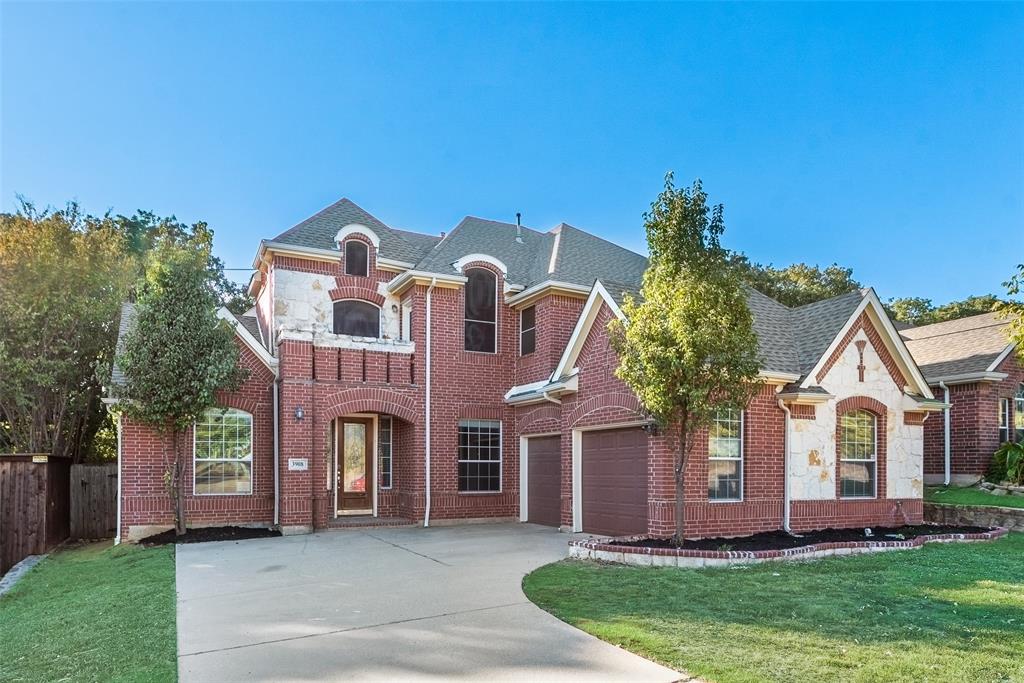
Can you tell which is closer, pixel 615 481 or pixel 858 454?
pixel 615 481

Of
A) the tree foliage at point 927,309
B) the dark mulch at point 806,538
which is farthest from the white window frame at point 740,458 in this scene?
the tree foliage at point 927,309

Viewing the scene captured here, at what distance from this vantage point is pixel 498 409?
18453mm

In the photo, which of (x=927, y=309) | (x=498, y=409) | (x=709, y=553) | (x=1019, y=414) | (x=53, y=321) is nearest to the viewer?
(x=709, y=553)

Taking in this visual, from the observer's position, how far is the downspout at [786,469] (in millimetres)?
13578

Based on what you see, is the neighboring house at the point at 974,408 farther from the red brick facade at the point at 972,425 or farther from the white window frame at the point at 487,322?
the white window frame at the point at 487,322

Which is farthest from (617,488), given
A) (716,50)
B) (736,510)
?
(716,50)

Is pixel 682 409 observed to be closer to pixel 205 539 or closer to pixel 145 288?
pixel 205 539

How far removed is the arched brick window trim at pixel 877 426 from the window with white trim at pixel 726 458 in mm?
2433

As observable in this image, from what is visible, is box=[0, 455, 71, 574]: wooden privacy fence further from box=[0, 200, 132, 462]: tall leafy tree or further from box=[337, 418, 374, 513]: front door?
box=[337, 418, 374, 513]: front door

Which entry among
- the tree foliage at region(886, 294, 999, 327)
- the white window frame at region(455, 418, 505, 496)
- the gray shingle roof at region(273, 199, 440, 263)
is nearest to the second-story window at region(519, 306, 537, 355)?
the white window frame at region(455, 418, 505, 496)

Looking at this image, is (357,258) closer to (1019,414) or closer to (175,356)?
(175,356)

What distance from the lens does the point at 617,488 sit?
1413 centimetres

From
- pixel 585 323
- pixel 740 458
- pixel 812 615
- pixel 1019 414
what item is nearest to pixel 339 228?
pixel 585 323

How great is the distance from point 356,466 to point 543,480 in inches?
189
